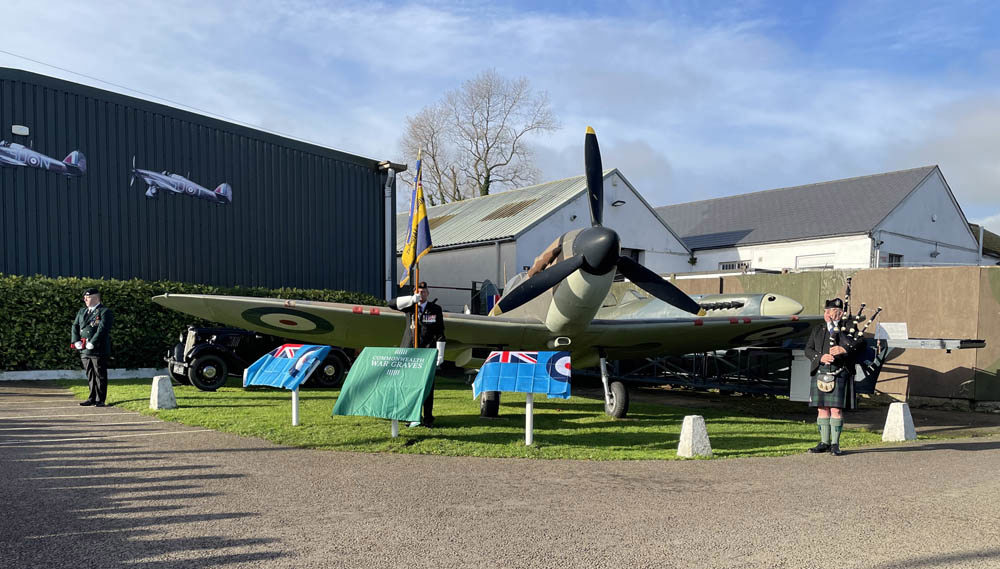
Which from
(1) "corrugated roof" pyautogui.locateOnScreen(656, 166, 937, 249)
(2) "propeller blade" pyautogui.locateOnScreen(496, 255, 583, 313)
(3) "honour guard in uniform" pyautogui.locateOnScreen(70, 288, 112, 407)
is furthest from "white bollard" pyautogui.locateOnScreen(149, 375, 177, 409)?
(1) "corrugated roof" pyautogui.locateOnScreen(656, 166, 937, 249)

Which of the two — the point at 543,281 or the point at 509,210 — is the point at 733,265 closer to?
the point at 509,210

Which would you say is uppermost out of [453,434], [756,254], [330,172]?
[330,172]

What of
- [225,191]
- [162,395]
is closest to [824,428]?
[162,395]

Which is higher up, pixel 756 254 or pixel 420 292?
pixel 756 254

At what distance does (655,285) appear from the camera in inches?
341

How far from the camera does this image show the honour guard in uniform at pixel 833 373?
23.4ft

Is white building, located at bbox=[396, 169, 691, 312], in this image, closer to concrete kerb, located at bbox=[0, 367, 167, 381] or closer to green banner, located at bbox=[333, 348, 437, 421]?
concrete kerb, located at bbox=[0, 367, 167, 381]

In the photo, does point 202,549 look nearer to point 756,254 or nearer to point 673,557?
point 673,557

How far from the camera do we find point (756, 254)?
29297 millimetres

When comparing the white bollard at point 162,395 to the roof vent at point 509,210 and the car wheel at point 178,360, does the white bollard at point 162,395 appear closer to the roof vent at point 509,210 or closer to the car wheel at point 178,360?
the car wheel at point 178,360

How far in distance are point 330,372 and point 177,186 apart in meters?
7.34

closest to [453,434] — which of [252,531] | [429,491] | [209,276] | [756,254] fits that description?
[429,491]

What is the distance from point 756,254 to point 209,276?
77.6 feet

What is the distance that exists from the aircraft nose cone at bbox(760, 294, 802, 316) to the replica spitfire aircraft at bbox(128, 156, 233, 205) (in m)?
14.0
